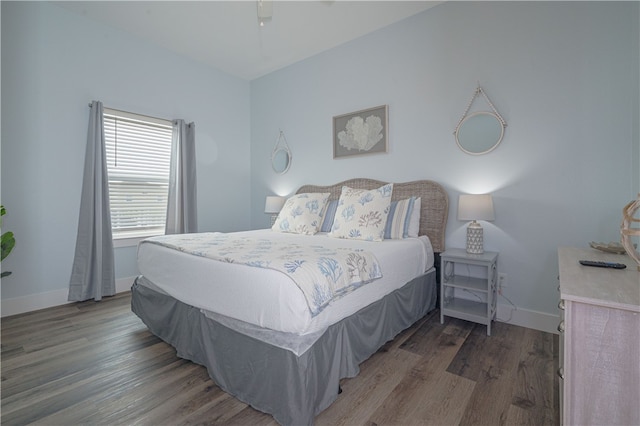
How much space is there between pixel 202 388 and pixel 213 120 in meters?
3.52

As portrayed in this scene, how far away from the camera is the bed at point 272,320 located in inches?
53.2

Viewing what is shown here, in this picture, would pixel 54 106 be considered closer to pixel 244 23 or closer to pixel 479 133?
pixel 244 23

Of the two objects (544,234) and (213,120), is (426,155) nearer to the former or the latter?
(544,234)


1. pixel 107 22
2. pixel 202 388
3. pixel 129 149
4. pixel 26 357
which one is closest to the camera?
pixel 202 388

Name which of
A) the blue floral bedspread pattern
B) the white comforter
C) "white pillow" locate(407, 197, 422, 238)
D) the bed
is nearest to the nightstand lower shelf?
the bed

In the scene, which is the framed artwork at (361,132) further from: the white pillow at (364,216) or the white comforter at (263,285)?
the white comforter at (263,285)

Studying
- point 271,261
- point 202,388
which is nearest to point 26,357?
point 202,388

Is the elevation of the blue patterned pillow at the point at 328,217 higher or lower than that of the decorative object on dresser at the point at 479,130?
lower

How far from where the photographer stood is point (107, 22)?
313 centimetres

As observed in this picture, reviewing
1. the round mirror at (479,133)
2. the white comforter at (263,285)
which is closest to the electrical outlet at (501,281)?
the white comforter at (263,285)

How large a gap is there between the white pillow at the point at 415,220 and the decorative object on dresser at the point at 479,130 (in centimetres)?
65

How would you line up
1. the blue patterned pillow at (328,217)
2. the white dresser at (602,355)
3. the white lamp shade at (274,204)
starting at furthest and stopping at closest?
the white lamp shade at (274,204) < the blue patterned pillow at (328,217) < the white dresser at (602,355)

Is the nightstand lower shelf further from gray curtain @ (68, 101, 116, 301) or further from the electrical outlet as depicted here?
gray curtain @ (68, 101, 116, 301)

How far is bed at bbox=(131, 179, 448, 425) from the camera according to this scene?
1352mm
